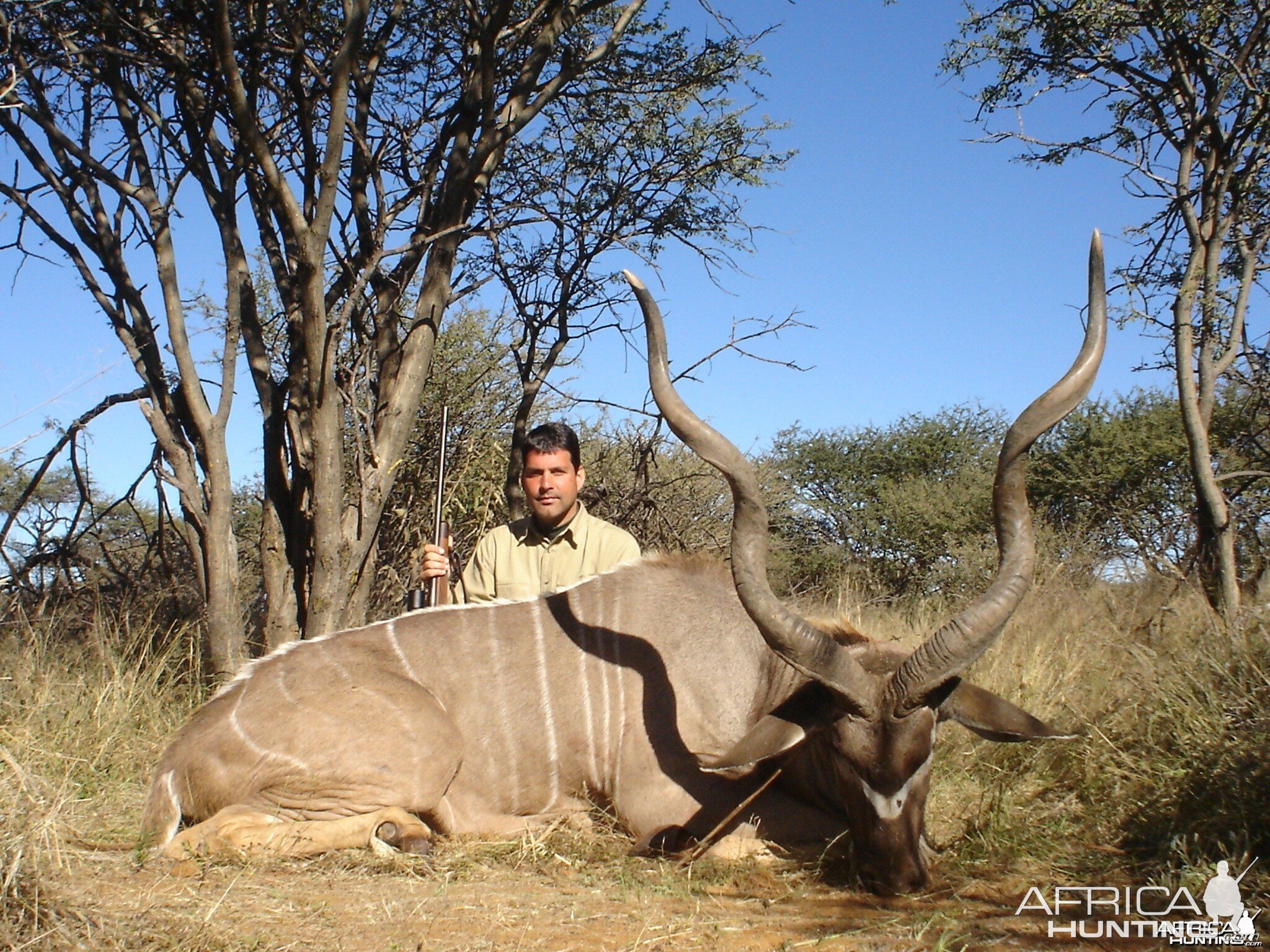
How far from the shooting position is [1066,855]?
9.28 ft

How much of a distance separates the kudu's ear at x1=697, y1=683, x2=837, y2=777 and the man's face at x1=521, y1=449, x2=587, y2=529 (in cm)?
144

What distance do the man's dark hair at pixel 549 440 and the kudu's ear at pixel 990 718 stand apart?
5.81 feet

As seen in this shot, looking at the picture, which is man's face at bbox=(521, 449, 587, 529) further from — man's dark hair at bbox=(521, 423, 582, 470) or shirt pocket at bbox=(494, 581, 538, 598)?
shirt pocket at bbox=(494, 581, 538, 598)

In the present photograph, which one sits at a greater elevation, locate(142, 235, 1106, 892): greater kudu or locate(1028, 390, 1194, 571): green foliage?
locate(1028, 390, 1194, 571): green foliage

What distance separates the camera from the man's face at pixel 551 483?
158 inches

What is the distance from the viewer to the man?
160 inches

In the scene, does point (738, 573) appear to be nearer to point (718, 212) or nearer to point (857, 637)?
point (857, 637)

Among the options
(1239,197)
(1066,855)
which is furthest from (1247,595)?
(1066,855)

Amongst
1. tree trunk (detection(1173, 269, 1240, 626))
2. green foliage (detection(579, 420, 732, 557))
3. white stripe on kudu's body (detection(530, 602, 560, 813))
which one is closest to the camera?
white stripe on kudu's body (detection(530, 602, 560, 813))

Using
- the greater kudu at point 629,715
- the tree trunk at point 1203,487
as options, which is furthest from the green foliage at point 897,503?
the greater kudu at point 629,715

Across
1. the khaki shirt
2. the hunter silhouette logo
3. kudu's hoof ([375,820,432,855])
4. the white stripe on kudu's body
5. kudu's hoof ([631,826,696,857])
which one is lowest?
the hunter silhouette logo

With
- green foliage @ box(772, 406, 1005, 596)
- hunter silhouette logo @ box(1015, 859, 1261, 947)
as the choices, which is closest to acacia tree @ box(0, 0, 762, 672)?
hunter silhouette logo @ box(1015, 859, 1261, 947)

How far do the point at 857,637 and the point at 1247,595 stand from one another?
2.56 meters

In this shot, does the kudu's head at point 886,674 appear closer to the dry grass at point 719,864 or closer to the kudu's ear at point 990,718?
the kudu's ear at point 990,718
